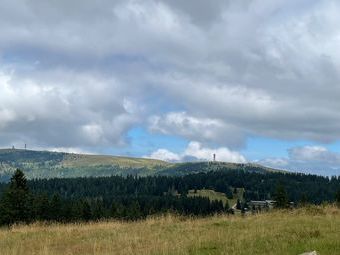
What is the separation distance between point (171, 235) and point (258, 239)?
4055 millimetres

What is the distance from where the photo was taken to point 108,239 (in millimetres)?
18375

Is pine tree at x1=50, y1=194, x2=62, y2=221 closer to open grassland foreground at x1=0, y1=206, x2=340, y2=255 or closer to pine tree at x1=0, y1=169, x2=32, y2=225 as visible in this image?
pine tree at x1=0, y1=169, x2=32, y2=225

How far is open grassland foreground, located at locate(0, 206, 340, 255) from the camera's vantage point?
14.5 metres

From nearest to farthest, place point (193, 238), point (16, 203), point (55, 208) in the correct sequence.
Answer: point (193, 238) < point (16, 203) < point (55, 208)

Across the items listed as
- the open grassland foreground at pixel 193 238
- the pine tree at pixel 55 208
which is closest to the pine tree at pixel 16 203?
the pine tree at pixel 55 208

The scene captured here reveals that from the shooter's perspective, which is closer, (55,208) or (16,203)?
(16,203)

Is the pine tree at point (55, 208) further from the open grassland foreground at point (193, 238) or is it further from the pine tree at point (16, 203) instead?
the open grassland foreground at point (193, 238)

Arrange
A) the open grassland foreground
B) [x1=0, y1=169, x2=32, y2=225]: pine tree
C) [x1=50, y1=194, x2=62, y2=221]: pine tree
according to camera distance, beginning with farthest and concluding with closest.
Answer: [x1=50, y1=194, x2=62, y2=221]: pine tree
[x1=0, y1=169, x2=32, y2=225]: pine tree
the open grassland foreground

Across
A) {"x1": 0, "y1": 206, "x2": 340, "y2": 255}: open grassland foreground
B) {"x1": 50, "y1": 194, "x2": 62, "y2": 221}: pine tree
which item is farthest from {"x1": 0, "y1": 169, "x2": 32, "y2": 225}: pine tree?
{"x1": 0, "y1": 206, "x2": 340, "y2": 255}: open grassland foreground

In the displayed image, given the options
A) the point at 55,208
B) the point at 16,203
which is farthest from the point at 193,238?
→ the point at 55,208

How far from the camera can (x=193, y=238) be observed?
56.4 ft

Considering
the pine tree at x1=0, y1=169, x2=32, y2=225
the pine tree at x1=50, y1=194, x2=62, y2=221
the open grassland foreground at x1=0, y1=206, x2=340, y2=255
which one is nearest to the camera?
the open grassland foreground at x1=0, y1=206, x2=340, y2=255

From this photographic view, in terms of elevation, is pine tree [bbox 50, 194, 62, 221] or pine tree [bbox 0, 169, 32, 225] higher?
pine tree [bbox 0, 169, 32, 225]

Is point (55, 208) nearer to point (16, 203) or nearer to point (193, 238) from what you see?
point (16, 203)
